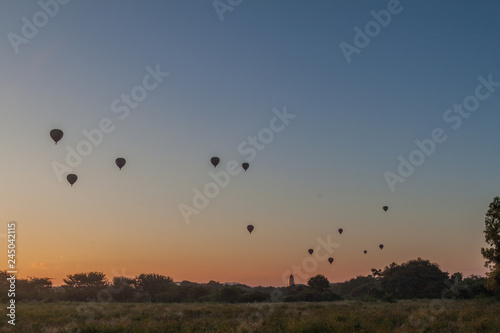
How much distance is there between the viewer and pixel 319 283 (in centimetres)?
7175

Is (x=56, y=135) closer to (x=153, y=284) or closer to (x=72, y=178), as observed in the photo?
(x=72, y=178)

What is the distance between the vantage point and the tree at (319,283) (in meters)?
71.2

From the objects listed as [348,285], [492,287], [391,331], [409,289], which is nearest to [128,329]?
[391,331]

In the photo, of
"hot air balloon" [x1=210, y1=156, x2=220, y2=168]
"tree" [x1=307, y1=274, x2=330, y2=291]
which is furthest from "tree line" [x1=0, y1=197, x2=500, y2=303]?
"hot air balloon" [x1=210, y1=156, x2=220, y2=168]

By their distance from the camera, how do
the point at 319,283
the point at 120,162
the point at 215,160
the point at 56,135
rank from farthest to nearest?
the point at 319,283
the point at 215,160
the point at 120,162
the point at 56,135

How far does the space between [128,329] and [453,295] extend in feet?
166

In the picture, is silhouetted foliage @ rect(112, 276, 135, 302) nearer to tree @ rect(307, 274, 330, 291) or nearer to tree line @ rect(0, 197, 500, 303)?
tree line @ rect(0, 197, 500, 303)

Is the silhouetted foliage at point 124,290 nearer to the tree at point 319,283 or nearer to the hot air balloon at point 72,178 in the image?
the tree at point 319,283

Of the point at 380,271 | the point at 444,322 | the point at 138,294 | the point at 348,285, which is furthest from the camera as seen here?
the point at 348,285

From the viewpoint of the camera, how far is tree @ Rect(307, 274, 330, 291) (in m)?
71.2

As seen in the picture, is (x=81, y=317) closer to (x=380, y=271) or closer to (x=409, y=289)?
(x=409, y=289)

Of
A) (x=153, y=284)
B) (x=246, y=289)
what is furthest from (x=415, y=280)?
(x=153, y=284)

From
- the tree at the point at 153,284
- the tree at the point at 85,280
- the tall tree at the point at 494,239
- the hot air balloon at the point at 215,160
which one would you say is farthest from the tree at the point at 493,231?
the tree at the point at 85,280

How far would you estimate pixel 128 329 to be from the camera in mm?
19875
